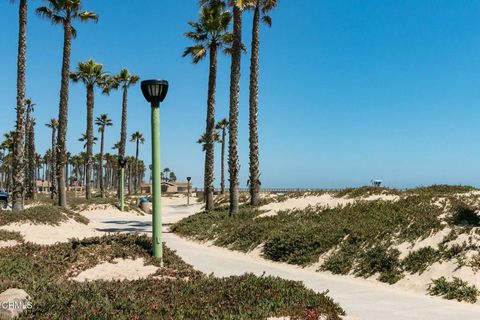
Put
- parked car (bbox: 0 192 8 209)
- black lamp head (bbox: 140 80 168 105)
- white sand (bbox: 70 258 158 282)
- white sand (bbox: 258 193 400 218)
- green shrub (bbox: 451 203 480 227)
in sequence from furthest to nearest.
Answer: parked car (bbox: 0 192 8 209), white sand (bbox: 258 193 400 218), green shrub (bbox: 451 203 480 227), black lamp head (bbox: 140 80 168 105), white sand (bbox: 70 258 158 282)

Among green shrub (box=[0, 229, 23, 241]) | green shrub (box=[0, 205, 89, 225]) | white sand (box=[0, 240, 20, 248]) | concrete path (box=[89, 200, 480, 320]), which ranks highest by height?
green shrub (box=[0, 205, 89, 225])

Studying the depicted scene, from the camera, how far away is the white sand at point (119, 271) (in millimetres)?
10484

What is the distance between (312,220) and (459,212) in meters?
6.26

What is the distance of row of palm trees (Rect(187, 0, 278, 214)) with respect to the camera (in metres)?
25.0

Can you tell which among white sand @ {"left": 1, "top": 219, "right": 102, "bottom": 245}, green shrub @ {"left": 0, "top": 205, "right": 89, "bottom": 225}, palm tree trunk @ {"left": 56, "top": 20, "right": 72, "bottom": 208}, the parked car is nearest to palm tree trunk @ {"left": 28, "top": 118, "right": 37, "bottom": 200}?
the parked car

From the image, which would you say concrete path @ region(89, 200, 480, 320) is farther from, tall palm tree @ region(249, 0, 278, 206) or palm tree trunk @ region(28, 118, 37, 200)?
palm tree trunk @ region(28, 118, 37, 200)

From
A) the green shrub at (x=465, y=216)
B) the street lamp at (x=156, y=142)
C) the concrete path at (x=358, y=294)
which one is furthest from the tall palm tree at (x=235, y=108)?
the street lamp at (x=156, y=142)

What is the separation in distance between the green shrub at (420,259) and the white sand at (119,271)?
6.83m

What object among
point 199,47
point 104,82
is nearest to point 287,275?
point 199,47

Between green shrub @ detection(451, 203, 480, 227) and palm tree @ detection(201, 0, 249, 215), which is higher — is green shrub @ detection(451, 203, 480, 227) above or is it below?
below

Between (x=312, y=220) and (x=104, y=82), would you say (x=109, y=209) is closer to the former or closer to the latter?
(x=104, y=82)

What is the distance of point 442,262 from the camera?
1195cm

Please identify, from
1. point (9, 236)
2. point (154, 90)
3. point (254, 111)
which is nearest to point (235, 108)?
point (254, 111)

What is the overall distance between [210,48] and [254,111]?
6.33 m
